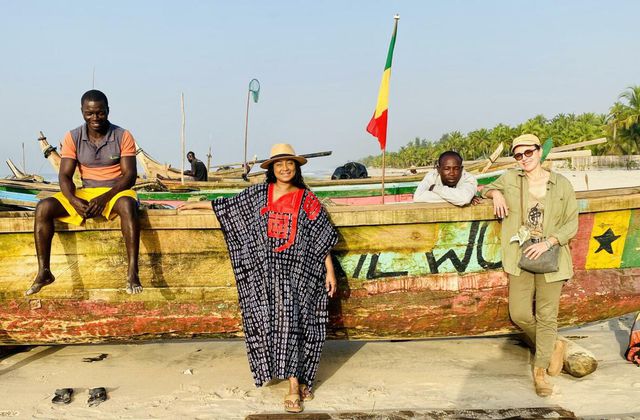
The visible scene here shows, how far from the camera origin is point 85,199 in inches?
136

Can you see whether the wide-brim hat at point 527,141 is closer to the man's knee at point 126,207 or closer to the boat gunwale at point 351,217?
the boat gunwale at point 351,217

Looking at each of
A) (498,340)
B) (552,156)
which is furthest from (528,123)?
(498,340)

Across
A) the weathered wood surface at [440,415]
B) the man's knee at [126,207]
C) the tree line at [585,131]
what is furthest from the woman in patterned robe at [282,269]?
the tree line at [585,131]

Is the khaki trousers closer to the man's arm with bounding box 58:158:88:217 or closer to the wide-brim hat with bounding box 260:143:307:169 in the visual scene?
the wide-brim hat with bounding box 260:143:307:169

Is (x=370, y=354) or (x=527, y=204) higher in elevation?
(x=527, y=204)

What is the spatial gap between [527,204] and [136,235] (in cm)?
247

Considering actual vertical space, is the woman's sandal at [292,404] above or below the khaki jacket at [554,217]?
below

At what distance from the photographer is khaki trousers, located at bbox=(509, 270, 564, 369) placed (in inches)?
129

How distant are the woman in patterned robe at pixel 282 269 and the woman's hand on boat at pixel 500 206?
105cm

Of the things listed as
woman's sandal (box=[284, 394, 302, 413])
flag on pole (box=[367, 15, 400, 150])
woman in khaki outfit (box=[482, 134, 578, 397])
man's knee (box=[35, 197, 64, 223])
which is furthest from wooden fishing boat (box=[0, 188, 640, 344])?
flag on pole (box=[367, 15, 400, 150])

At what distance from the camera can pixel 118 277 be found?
358 cm

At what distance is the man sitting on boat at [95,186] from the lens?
328 cm

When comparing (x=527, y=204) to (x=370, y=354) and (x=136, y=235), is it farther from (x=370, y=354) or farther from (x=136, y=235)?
(x=136, y=235)

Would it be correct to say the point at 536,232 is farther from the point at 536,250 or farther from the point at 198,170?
the point at 198,170
